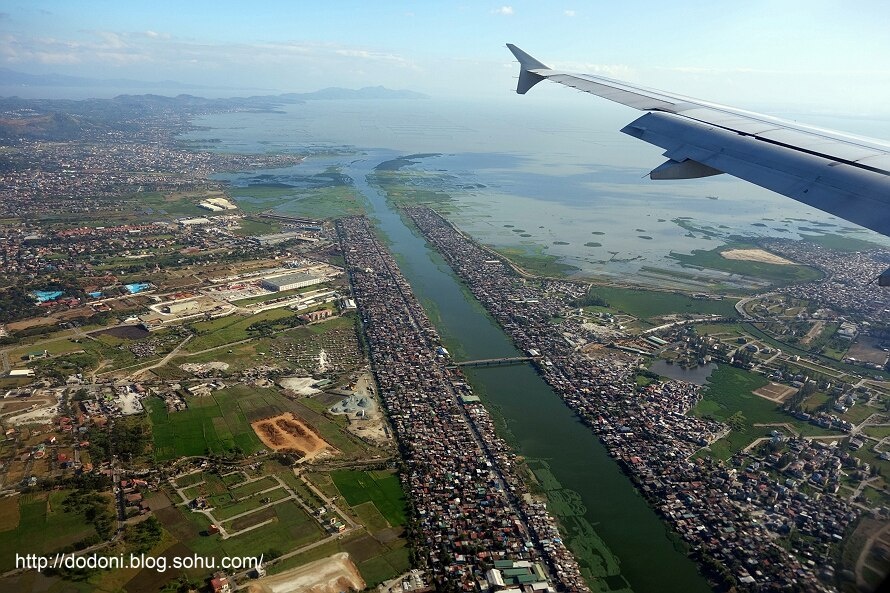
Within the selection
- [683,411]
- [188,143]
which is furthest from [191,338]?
[188,143]

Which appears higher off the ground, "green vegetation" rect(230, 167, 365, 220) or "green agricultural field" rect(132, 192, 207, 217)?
"green vegetation" rect(230, 167, 365, 220)

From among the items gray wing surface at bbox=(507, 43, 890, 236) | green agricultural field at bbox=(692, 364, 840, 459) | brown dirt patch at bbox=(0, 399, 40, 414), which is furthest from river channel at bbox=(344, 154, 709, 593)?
brown dirt patch at bbox=(0, 399, 40, 414)

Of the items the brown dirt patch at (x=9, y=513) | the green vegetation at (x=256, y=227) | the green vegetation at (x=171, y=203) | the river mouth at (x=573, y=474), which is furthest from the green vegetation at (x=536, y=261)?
the brown dirt patch at (x=9, y=513)

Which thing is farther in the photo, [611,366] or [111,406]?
[611,366]

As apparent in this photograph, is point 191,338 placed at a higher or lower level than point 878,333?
lower

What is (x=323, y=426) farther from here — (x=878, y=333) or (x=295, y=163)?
(x=295, y=163)

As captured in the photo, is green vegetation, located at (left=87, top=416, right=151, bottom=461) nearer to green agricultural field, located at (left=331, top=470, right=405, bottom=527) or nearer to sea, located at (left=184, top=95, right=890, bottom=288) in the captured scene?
green agricultural field, located at (left=331, top=470, right=405, bottom=527)
